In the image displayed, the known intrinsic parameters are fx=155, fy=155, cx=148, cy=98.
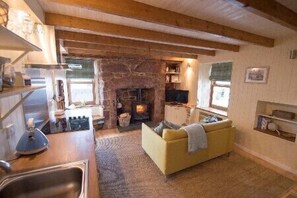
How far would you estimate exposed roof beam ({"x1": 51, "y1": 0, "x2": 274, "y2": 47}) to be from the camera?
137cm

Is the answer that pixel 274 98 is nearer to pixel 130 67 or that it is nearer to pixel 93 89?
pixel 130 67

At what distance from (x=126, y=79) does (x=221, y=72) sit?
2.75m

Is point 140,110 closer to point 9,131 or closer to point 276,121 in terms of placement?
point 276,121

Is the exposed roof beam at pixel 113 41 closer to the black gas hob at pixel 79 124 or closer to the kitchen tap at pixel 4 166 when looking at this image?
the black gas hob at pixel 79 124

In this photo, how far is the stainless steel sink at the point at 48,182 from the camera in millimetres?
1045

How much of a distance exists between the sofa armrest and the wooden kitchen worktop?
3.73ft

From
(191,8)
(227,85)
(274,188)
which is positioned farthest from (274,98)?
(191,8)

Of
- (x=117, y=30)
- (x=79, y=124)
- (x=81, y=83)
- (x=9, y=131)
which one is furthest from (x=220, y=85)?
(x=9, y=131)

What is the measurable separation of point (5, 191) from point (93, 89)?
4095 mm

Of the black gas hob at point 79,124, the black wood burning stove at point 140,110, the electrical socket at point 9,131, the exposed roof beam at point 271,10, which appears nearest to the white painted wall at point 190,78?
the black wood burning stove at point 140,110

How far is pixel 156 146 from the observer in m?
2.62

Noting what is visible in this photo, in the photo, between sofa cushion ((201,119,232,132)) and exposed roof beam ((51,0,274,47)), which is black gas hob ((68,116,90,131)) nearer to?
exposed roof beam ((51,0,274,47))

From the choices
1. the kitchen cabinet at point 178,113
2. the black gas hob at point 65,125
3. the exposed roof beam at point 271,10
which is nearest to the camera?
the exposed roof beam at point 271,10

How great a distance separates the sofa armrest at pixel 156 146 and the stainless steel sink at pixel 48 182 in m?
1.43
